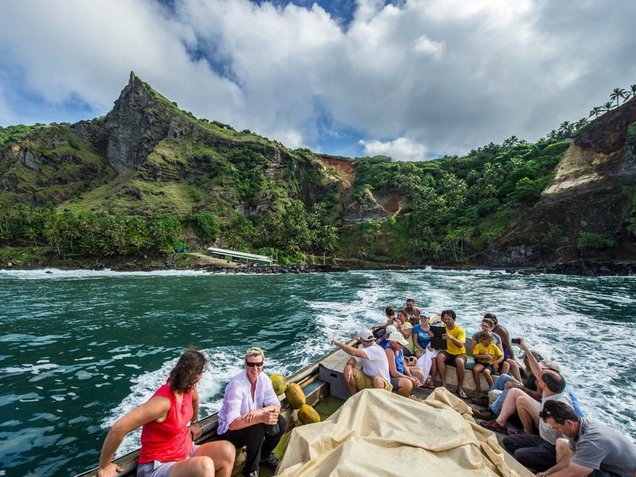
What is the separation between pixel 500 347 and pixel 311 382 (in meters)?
5.16

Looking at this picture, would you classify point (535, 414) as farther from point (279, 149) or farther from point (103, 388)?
point (279, 149)

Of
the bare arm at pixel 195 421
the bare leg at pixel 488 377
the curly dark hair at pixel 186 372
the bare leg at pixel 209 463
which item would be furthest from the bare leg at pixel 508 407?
the curly dark hair at pixel 186 372

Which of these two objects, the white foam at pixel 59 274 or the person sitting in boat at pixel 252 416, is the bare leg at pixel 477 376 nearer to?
the person sitting in boat at pixel 252 416

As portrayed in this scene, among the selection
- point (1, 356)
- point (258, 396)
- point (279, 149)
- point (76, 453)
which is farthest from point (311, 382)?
point (279, 149)

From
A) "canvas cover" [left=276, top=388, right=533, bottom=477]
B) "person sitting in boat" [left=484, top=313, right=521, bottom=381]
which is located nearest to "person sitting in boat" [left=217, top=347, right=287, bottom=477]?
"canvas cover" [left=276, top=388, right=533, bottom=477]

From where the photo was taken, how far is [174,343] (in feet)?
43.2

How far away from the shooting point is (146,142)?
115 metres

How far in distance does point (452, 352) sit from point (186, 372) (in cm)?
710

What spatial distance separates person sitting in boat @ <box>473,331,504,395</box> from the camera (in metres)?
7.46

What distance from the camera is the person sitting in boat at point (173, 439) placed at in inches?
124

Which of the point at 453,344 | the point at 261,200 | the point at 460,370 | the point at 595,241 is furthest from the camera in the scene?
the point at 261,200

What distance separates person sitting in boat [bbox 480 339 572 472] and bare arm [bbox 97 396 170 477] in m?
5.05

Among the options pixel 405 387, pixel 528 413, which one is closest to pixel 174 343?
pixel 405 387

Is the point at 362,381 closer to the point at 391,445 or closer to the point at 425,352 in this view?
the point at 425,352
